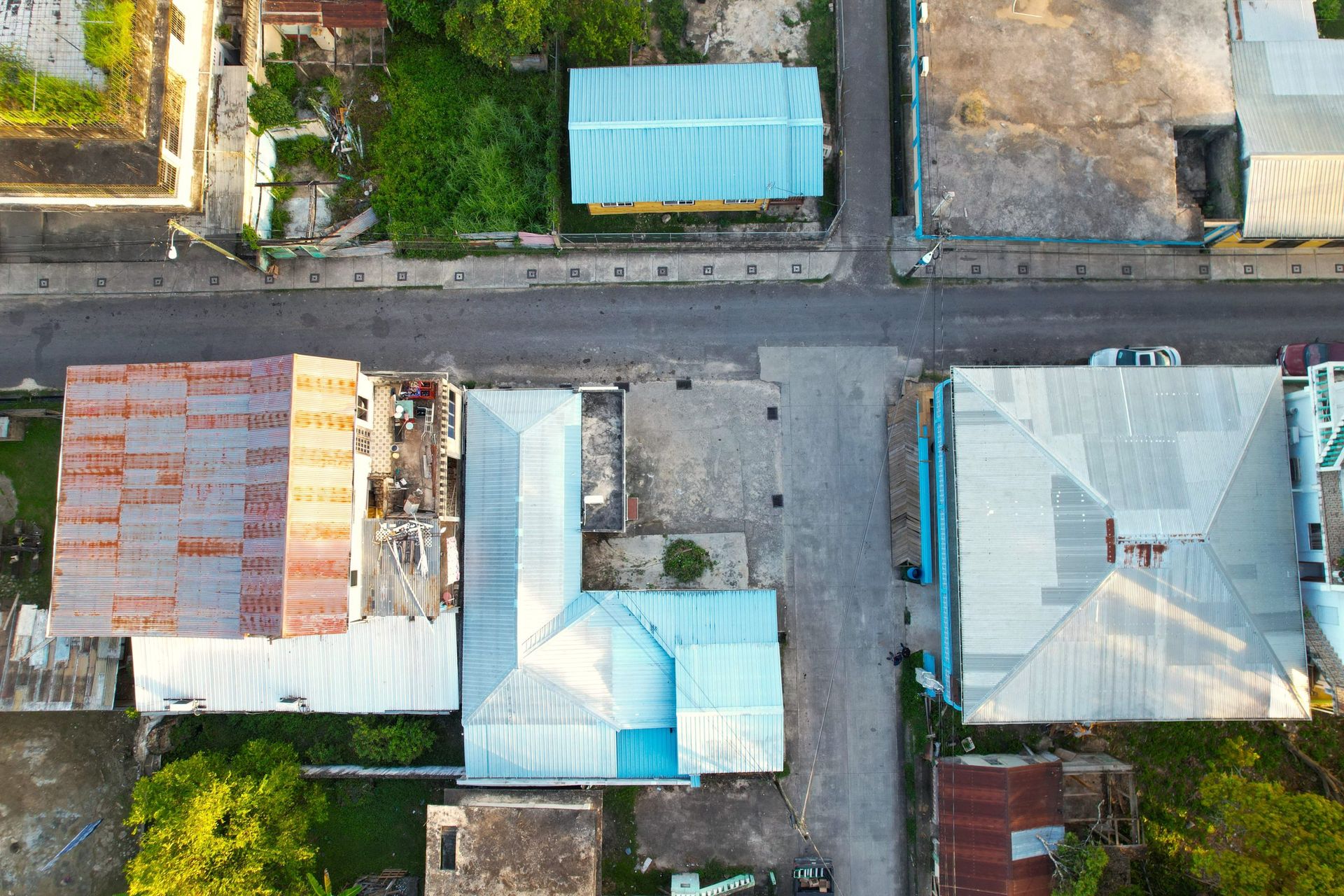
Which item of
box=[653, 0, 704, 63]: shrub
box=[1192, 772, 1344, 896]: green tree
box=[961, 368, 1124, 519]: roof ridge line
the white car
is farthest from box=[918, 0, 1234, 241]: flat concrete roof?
box=[1192, 772, 1344, 896]: green tree

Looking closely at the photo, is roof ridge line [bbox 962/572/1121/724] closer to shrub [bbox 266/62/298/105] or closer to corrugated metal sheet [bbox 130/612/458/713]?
corrugated metal sheet [bbox 130/612/458/713]

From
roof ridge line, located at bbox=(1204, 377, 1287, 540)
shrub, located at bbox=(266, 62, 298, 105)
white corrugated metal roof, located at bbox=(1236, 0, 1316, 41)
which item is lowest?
roof ridge line, located at bbox=(1204, 377, 1287, 540)

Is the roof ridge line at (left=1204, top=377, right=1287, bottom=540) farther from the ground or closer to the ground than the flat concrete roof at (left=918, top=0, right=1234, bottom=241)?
closer to the ground

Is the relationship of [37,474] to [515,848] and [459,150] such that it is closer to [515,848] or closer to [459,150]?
[459,150]

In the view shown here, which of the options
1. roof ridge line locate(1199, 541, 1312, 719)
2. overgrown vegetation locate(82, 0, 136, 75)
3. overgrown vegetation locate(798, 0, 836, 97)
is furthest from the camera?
overgrown vegetation locate(798, 0, 836, 97)

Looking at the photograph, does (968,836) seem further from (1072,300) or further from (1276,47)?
(1276,47)
